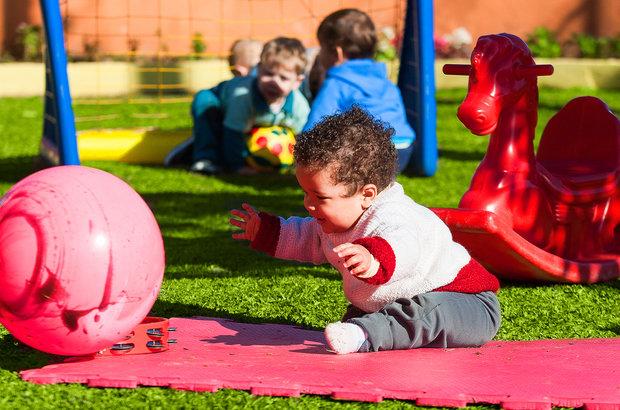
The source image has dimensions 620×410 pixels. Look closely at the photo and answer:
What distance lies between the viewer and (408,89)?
8570mm

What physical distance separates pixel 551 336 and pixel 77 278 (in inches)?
73.1

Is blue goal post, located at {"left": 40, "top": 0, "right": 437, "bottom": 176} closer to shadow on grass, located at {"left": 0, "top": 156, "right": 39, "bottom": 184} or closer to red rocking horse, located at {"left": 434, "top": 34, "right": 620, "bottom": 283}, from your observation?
shadow on grass, located at {"left": 0, "top": 156, "right": 39, "bottom": 184}

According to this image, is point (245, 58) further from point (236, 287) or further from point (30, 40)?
point (30, 40)

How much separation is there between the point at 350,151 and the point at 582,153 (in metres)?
1.98

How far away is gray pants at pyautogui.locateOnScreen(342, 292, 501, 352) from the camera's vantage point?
146 inches

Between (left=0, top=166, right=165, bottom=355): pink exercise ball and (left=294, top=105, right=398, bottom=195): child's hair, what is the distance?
0.62 metres

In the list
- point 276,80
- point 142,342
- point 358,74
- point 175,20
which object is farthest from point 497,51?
point 175,20

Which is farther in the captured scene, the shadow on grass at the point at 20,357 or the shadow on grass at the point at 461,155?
the shadow on grass at the point at 461,155

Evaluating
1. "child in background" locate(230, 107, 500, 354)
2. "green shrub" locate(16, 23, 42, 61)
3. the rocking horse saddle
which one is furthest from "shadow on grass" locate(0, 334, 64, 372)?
"green shrub" locate(16, 23, 42, 61)

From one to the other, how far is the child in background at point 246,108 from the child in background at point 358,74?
297 millimetres

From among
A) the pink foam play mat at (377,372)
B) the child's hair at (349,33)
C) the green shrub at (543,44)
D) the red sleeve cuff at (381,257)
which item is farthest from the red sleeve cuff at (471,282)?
the green shrub at (543,44)

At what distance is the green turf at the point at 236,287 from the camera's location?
321 cm

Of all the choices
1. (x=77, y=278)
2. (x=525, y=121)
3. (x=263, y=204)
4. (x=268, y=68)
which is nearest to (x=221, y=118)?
(x=268, y=68)

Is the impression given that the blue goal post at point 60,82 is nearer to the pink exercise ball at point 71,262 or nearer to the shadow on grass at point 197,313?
the shadow on grass at point 197,313
